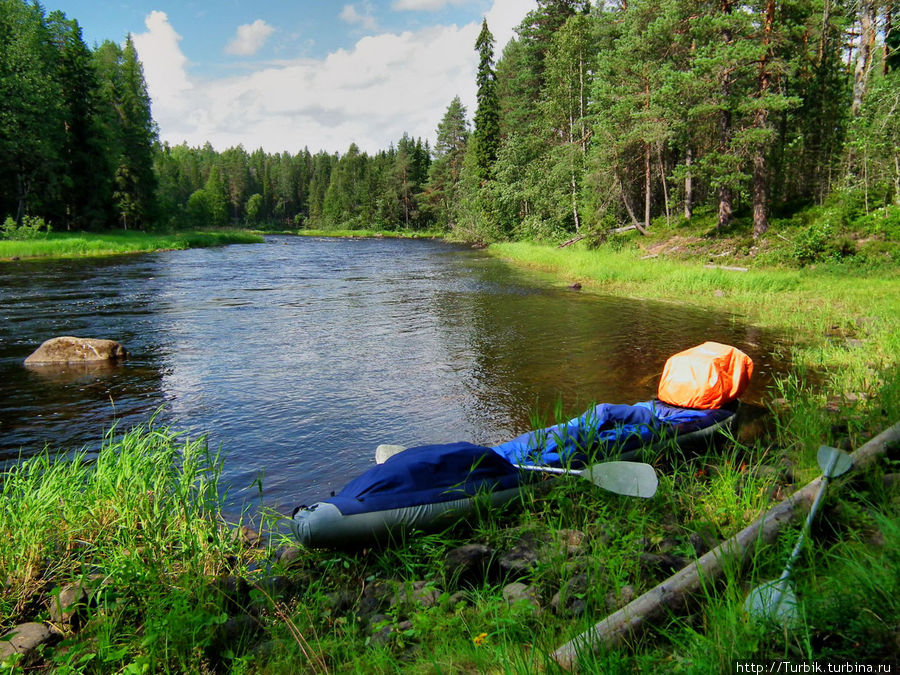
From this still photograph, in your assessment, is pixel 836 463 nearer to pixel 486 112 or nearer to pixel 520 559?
pixel 520 559

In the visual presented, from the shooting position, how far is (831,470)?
351 cm

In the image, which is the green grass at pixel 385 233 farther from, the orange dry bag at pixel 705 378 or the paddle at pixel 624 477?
the paddle at pixel 624 477

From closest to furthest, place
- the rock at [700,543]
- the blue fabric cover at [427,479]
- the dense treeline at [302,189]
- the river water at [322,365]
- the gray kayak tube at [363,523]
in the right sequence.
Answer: the rock at [700,543] → the gray kayak tube at [363,523] → the blue fabric cover at [427,479] → the river water at [322,365] → the dense treeline at [302,189]

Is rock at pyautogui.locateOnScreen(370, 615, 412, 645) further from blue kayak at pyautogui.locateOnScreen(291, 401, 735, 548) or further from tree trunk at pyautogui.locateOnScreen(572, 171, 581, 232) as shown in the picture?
tree trunk at pyautogui.locateOnScreen(572, 171, 581, 232)

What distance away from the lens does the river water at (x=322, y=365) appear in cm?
691

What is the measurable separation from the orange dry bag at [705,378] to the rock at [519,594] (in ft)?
12.3

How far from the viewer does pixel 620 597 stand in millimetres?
3035

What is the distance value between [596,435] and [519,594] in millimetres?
2193

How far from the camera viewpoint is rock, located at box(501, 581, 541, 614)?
3.16 m

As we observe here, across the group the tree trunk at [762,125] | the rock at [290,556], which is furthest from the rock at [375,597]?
the tree trunk at [762,125]

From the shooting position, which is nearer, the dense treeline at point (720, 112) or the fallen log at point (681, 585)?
the fallen log at point (681, 585)

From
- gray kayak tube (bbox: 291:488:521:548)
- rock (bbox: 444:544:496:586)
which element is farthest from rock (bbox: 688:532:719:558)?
gray kayak tube (bbox: 291:488:521:548)

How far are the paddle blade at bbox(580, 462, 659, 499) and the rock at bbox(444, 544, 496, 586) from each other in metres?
1.16

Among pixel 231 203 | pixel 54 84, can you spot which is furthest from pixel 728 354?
pixel 231 203
